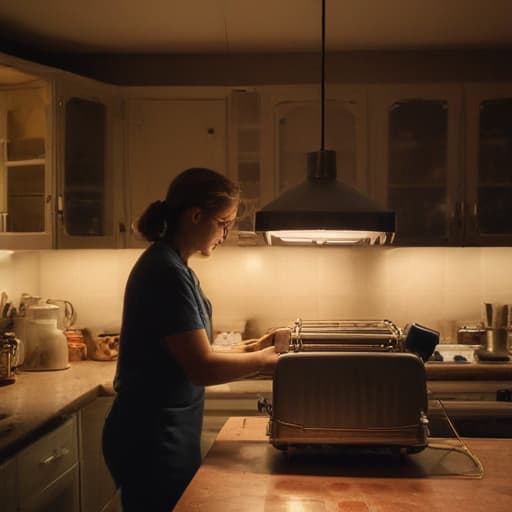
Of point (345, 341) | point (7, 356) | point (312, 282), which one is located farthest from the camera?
point (312, 282)

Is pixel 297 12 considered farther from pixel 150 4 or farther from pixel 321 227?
pixel 321 227


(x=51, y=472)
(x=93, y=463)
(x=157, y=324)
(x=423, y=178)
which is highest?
(x=423, y=178)

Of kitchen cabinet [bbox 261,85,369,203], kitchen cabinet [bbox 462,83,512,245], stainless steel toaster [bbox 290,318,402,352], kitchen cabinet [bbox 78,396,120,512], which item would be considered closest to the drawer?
kitchen cabinet [bbox 78,396,120,512]

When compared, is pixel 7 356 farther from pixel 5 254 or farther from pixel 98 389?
pixel 5 254

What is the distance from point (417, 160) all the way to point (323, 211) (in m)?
1.79

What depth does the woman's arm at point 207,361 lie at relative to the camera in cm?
177

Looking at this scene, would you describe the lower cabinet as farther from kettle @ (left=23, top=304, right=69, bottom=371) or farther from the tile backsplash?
the tile backsplash

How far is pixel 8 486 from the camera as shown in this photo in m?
2.05

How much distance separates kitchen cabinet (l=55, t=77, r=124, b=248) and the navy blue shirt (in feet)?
4.30

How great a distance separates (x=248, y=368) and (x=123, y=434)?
A: 42 cm

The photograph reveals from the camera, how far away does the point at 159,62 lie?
3652 mm

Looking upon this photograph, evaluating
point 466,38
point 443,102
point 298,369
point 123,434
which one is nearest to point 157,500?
point 123,434

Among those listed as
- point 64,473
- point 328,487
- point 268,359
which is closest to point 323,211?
point 268,359

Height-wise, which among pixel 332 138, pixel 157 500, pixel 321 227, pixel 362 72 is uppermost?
pixel 362 72
